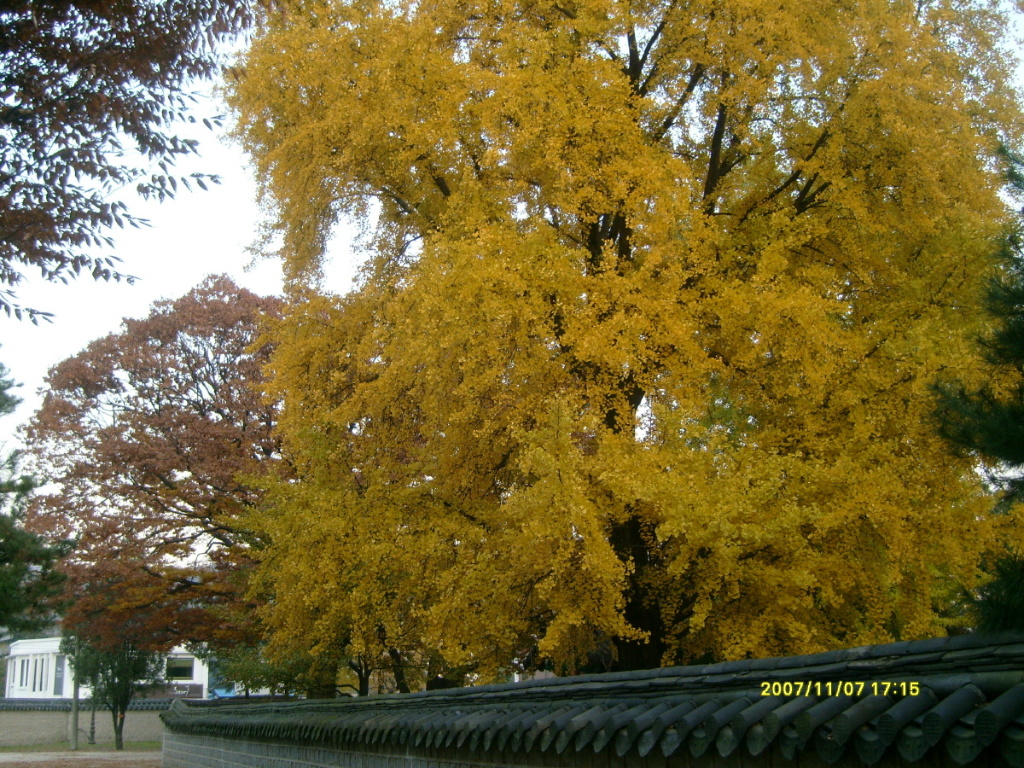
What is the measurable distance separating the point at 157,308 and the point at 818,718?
24.8m

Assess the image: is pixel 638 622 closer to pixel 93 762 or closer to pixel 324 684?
pixel 324 684

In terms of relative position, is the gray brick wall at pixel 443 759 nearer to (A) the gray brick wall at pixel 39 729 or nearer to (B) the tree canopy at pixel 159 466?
(B) the tree canopy at pixel 159 466

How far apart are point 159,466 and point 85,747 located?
1859cm

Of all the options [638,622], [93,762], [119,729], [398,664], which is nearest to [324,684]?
[398,664]

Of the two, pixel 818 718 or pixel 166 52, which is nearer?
pixel 818 718

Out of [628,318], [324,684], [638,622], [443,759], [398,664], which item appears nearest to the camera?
[443,759]

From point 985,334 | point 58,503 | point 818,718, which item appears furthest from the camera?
point 58,503

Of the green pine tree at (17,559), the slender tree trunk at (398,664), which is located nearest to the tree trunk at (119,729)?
the green pine tree at (17,559)

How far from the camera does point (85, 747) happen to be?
35406 millimetres

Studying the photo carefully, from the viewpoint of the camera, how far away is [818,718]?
158 inches

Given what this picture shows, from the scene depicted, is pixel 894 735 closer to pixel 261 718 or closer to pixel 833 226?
pixel 833 226

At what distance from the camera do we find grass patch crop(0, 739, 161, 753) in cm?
3331

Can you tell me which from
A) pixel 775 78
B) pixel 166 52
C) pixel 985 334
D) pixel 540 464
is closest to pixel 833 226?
pixel 775 78
